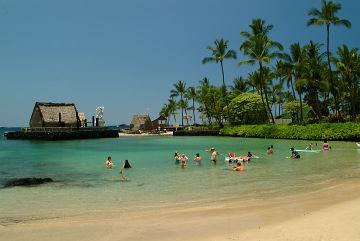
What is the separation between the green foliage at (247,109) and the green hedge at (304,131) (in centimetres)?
450

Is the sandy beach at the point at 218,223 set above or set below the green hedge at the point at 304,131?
below

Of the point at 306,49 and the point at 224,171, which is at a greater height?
the point at 306,49

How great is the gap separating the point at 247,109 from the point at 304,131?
58.9 ft

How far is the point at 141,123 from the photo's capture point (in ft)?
322

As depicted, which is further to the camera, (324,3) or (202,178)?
(324,3)

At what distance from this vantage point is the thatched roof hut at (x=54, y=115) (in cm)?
6938

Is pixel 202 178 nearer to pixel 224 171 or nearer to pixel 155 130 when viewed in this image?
pixel 224 171

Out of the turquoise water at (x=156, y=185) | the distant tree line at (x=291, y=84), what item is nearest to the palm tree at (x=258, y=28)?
the distant tree line at (x=291, y=84)

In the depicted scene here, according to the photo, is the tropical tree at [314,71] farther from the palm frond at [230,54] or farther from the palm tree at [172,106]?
the palm tree at [172,106]

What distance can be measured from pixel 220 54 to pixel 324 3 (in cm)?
2221

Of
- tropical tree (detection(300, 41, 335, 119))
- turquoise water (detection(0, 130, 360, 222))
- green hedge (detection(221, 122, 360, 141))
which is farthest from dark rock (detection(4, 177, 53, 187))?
tropical tree (detection(300, 41, 335, 119))

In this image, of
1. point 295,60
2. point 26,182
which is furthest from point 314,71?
point 26,182

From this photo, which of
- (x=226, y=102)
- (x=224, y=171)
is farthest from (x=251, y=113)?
(x=224, y=171)

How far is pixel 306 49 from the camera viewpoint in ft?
197
